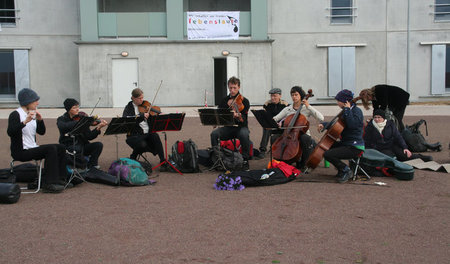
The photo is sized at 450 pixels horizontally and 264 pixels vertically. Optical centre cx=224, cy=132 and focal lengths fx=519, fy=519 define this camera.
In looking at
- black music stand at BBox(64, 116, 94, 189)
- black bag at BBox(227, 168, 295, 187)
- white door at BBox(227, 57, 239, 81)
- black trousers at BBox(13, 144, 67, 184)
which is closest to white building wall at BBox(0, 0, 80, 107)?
white door at BBox(227, 57, 239, 81)

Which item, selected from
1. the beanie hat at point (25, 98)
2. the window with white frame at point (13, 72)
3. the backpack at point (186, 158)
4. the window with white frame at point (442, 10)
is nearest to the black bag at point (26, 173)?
the beanie hat at point (25, 98)

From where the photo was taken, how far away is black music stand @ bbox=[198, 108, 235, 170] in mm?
7969

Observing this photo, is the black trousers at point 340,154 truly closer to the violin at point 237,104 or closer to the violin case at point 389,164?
the violin case at point 389,164

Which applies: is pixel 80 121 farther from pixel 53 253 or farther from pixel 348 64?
pixel 348 64

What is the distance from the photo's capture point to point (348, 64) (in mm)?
22031

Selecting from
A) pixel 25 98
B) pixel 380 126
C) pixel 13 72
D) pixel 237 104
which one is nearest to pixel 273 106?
pixel 237 104

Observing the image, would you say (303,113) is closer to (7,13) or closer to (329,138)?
(329,138)

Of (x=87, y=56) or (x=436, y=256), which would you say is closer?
(x=436, y=256)

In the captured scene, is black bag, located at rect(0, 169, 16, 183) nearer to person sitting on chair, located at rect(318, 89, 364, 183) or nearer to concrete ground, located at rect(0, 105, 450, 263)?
concrete ground, located at rect(0, 105, 450, 263)

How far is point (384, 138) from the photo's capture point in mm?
8211

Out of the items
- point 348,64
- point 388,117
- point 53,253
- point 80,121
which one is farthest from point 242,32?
point 53,253

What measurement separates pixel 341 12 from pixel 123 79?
960 cm

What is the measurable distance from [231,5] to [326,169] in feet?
52.0

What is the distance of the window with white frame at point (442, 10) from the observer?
2206cm
